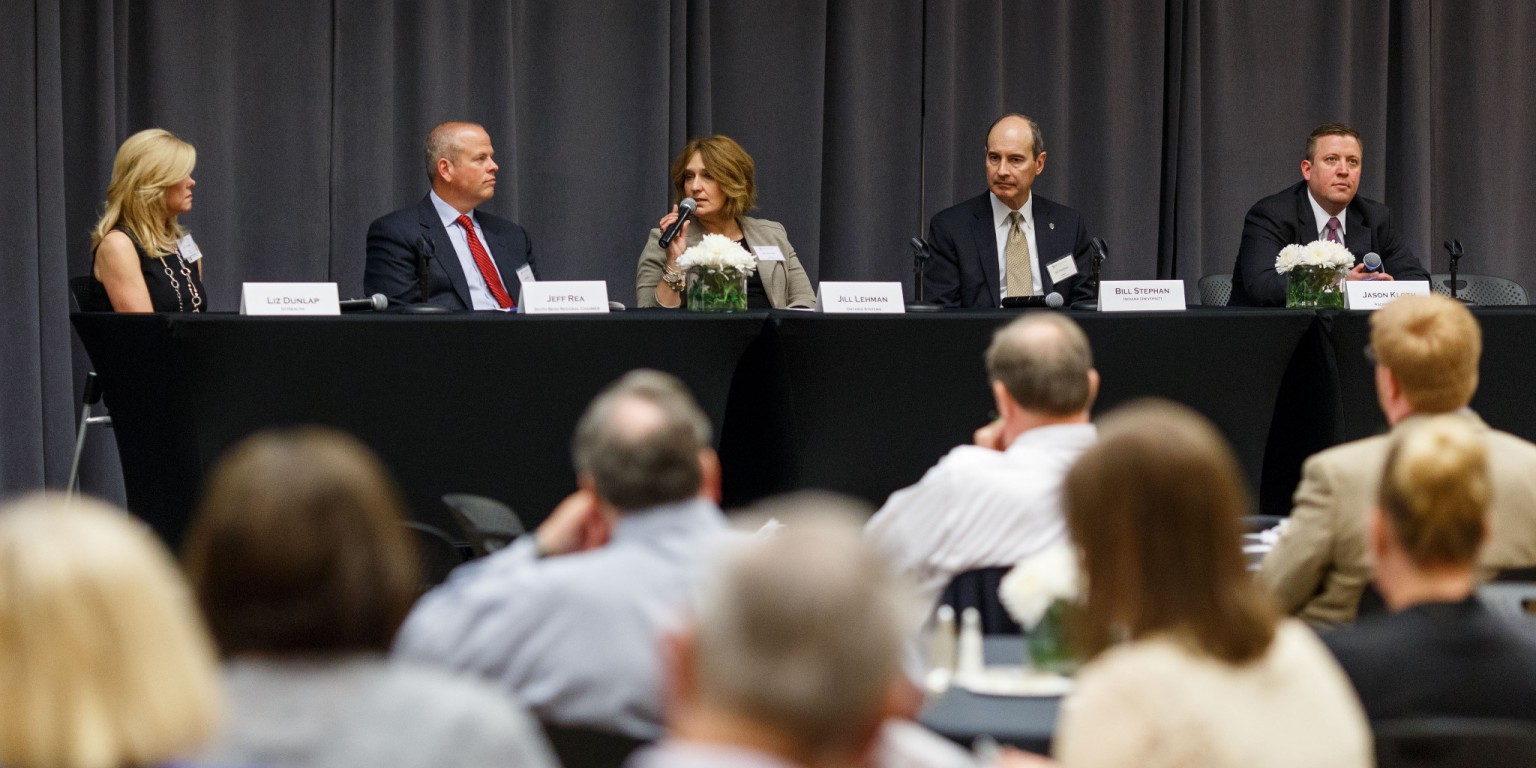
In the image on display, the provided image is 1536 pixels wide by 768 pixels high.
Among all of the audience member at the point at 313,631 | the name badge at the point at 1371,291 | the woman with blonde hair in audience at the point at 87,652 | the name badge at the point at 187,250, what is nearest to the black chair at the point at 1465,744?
the audience member at the point at 313,631

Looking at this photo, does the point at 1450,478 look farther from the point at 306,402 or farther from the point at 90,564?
the point at 306,402

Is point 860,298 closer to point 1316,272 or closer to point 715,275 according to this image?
point 715,275

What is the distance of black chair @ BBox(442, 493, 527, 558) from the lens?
2805 mm

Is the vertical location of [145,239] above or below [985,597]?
above

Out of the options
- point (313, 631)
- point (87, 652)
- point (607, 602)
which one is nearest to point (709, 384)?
point (607, 602)

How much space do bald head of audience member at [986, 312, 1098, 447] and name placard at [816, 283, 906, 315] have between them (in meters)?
1.63

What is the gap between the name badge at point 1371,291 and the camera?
4633mm

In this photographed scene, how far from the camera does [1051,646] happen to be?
2055 millimetres

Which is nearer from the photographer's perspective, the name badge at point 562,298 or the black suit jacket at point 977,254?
the name badge at point 562,298

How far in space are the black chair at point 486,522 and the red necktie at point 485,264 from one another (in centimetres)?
232

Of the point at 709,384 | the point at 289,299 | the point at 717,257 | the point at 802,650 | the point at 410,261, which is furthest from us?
the point at 410,261

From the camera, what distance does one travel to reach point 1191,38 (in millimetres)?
7277

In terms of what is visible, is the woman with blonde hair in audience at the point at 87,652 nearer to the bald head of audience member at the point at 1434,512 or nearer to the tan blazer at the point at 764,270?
the bald head of audience member at the point at 1434,512

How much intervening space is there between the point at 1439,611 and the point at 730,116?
17.4ft
